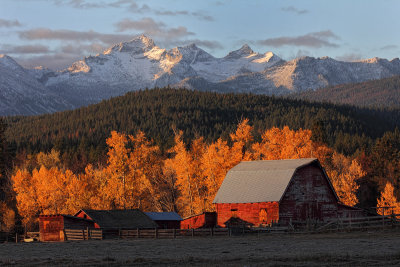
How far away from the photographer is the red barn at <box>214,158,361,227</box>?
70.4 meters

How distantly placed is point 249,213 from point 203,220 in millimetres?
5728

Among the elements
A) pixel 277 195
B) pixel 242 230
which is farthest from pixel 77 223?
pixel 277 195

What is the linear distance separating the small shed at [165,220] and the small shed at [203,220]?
5297 millimetres

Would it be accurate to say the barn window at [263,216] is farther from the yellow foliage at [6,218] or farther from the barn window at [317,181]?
the yellow foliage at [6,218]

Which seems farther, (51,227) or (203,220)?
(51,227)

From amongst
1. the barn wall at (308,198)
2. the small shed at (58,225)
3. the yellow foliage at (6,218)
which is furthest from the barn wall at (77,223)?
the yellow foliage at (6,218)

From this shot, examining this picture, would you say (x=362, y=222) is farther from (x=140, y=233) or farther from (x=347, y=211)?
(x=140, y=233)

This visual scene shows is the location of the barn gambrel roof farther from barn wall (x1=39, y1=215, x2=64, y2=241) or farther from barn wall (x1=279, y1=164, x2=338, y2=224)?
barn wall (x1=39, y1=215, x2=64, y2=241)

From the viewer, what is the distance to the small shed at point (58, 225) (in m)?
73.8

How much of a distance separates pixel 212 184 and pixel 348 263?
54.6 meters

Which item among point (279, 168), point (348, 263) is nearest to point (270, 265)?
point (348, 263)

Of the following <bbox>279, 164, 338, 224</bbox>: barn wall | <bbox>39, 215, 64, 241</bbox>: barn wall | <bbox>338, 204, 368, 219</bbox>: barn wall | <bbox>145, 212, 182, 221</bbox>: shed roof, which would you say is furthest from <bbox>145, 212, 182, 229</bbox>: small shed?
<bbox>338, 204, 368, 219</bbox>: barn wall

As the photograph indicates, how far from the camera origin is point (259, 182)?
240 ft

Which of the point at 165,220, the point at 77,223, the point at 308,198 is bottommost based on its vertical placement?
the point at 77,223
